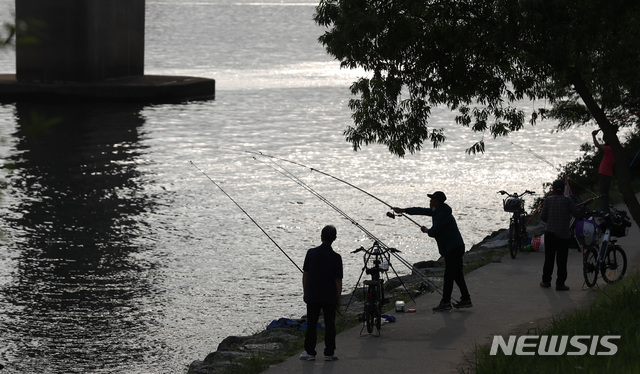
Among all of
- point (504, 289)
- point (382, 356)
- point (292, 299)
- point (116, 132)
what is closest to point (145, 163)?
point (116, 132)

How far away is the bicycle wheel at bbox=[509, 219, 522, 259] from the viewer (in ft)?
58.9

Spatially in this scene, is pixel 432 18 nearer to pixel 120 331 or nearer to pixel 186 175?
pixel 120 331

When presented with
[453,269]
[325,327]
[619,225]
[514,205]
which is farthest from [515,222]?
[325,327]

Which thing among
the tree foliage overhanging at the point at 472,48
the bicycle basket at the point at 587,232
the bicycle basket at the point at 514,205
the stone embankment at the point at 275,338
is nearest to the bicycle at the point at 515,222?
the bicycle basket at the point at 514,205

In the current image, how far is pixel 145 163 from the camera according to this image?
3678 centimetres

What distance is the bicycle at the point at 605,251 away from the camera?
14.7m

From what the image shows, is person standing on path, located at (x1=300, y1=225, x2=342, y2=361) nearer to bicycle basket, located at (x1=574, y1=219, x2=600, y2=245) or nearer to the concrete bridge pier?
bicycle basket, located at (x1=574, y1=219, x2=600, y2=245)

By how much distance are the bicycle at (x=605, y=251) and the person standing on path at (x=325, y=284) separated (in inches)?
193

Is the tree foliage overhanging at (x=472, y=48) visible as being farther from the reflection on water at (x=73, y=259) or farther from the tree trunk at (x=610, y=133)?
the reflection on water at (x=73, y=259)

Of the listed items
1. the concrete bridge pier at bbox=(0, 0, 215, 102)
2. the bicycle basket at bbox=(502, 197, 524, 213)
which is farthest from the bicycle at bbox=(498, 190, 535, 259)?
the concrete bridge pier at bbox=(0, 0, 215, 102)

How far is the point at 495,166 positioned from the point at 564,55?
2360cm

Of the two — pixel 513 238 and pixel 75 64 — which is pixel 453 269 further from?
pixel 75 64

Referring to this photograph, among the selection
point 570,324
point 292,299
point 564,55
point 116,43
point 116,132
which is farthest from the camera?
point 116,43

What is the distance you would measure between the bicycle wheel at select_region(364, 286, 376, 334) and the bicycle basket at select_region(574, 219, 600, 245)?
14.3ft
